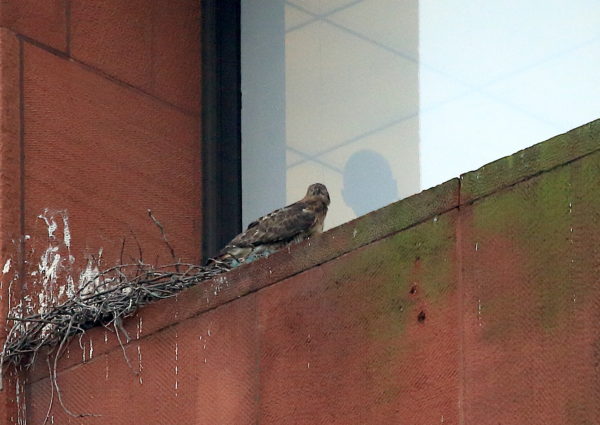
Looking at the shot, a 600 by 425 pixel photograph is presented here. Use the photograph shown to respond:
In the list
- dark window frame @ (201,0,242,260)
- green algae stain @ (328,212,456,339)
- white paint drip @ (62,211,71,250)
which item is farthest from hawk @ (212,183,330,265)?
green algae stain @ (328,212,456,339)

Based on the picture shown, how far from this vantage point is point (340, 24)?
14023 millimetres

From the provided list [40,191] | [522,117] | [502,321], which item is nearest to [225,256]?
[40,191]

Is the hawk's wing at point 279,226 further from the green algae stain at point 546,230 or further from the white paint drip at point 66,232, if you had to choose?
the green algae stain at point 546,230

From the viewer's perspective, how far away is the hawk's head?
13148 millimetres

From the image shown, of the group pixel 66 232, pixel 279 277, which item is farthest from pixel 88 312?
pixel 279 277

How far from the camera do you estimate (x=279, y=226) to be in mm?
12820

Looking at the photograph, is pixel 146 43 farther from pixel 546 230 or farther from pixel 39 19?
pixel 546 230

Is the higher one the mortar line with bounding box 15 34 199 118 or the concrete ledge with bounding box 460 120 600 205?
the mortar line with bounding box 15 34 199 118

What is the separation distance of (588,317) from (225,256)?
138 inches

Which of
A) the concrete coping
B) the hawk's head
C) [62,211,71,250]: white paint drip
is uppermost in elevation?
the hawk's head

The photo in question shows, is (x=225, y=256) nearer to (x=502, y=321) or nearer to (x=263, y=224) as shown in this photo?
(x=263, y=224)

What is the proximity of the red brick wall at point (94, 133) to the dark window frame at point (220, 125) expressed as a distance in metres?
0.07

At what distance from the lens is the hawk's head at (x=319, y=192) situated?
43.1ft

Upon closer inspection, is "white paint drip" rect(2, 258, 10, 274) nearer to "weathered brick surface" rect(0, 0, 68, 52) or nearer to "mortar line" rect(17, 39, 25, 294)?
"mortar line" rect(17, 39, 25, 294)
